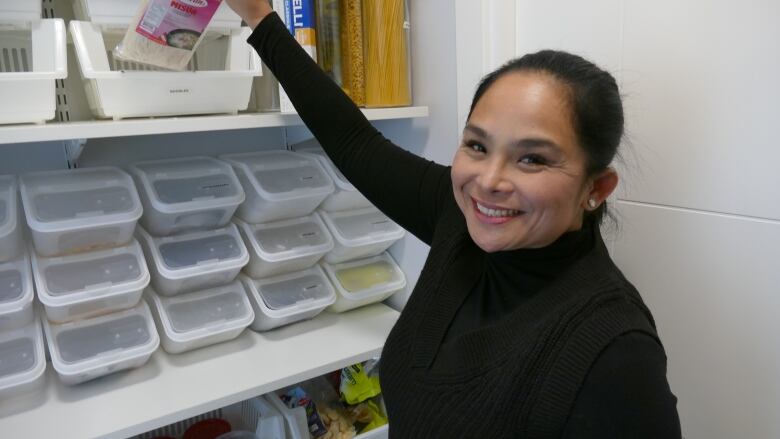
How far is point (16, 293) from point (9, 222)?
129mm

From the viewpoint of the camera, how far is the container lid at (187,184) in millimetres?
1073

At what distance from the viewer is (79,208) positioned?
3.38ft

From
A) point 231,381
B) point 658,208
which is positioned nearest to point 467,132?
point 658,208

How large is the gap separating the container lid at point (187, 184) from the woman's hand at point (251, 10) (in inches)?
13.3

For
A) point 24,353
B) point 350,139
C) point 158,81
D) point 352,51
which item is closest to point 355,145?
point 350,139

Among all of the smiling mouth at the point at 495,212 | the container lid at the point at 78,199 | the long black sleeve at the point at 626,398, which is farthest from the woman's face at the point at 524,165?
the container lid at the point at 78,199

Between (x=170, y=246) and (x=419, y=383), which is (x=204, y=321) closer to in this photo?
(x=170, y=246)

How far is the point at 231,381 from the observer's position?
1017 millimetres

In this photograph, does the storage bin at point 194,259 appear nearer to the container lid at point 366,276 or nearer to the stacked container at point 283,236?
the stacked container at point 283,236

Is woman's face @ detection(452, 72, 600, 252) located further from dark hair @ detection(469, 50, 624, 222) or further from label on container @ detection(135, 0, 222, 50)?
label on container @ detection(135, 0, 222, 50)

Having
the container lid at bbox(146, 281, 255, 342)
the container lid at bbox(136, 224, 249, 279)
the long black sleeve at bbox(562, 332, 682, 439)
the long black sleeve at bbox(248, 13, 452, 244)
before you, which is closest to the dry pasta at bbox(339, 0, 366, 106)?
the long black sleeve at bbox(248, 13, 452, 244)

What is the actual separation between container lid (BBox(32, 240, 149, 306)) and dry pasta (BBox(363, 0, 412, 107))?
0.59 meters

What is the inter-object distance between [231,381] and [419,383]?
416 millimetres

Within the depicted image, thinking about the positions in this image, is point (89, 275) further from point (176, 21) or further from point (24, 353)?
point (176, 21)
